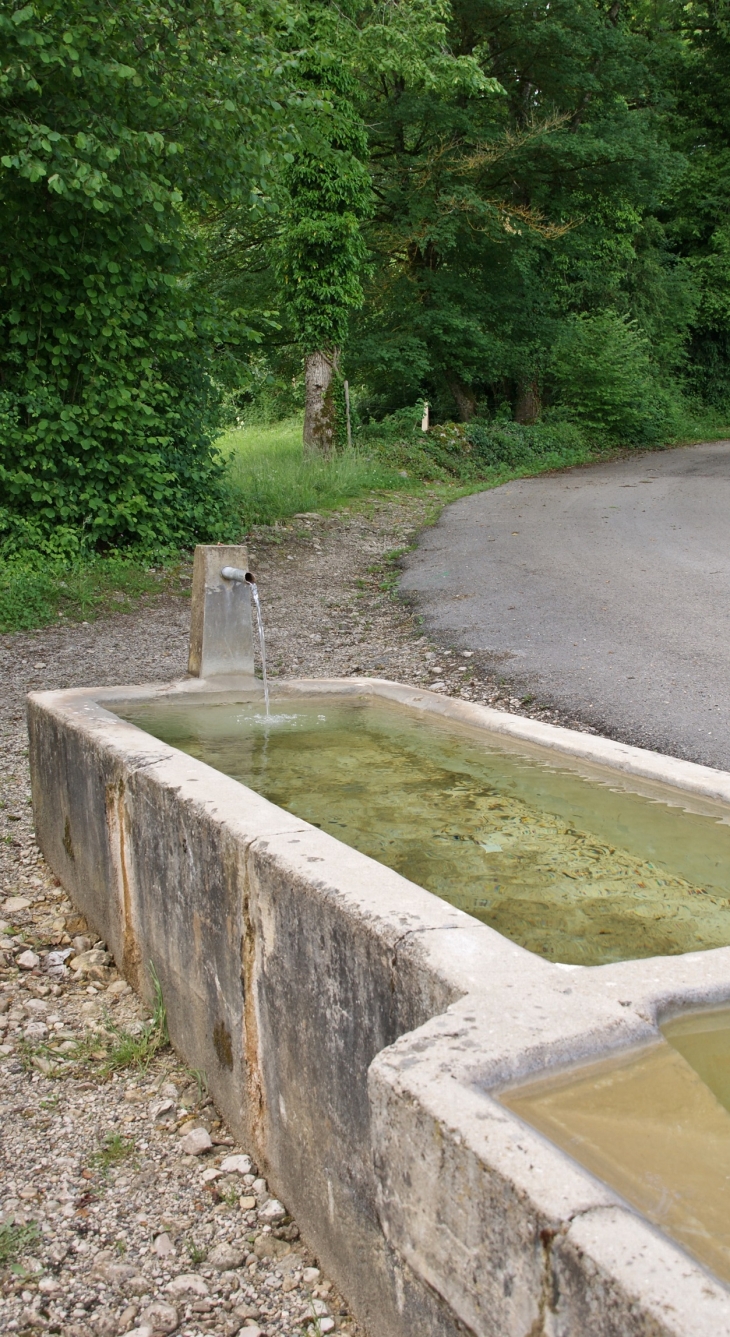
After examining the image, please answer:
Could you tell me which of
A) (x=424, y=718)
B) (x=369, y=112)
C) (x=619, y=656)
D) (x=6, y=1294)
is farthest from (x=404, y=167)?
(x=6, y=1294)

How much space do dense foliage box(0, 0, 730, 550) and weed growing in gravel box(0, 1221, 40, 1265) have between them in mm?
6515

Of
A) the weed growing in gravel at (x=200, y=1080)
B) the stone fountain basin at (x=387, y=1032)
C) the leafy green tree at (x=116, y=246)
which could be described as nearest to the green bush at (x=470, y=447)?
the leafy green tree at (x=116, y=246)

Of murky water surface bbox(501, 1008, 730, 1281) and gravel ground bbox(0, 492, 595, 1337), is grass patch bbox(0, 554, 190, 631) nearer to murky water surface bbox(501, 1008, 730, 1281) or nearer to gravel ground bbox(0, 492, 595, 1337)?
gravel ground bbox(0, 492, 595, 1337)

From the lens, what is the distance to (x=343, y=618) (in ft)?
26.9

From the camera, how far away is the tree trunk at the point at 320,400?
1599 cm

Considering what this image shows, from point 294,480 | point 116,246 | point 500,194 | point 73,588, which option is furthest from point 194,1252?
point 500,194

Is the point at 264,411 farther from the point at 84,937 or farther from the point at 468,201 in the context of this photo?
the point at 84,937

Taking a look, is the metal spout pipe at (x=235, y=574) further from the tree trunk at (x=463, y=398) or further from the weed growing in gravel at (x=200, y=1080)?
the tree trunk at (x=463, y=398)

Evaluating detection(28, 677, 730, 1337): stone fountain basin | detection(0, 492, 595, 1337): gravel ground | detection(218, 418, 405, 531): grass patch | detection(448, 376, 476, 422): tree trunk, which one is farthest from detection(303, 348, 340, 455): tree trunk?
detection(28, 677, 730, 1337): stone fountain basin

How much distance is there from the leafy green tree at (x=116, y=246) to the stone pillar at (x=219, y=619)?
143 inches

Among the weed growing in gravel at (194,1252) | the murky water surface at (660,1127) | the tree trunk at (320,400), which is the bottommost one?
the weed growing in gravel at (194,1252)

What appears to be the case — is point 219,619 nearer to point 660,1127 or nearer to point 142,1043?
point 142,1043

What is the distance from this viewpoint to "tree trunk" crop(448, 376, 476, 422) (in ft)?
70.8

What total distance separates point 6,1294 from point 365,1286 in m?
0.81
